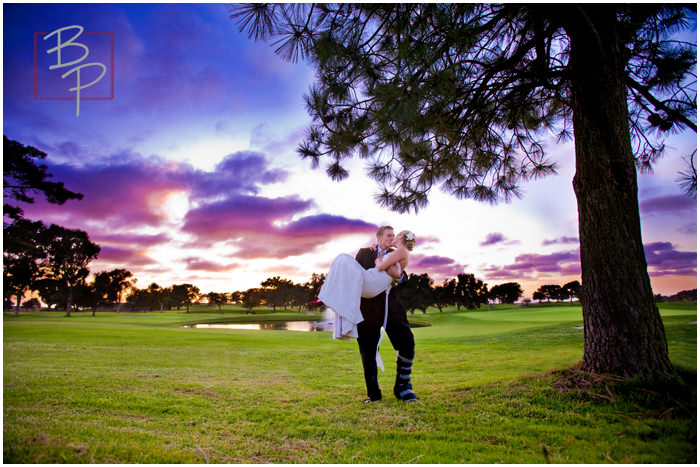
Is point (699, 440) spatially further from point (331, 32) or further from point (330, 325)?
point (331, 32)

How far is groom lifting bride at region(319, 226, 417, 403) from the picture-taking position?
11.7 ft

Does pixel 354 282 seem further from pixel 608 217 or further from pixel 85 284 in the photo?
pixel 85 284

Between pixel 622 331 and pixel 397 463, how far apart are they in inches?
111

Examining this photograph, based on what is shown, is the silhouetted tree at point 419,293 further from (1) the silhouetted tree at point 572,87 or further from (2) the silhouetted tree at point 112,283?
(2) the silhouetted tree at point 112,283

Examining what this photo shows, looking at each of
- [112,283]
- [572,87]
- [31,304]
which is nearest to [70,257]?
[112,283]

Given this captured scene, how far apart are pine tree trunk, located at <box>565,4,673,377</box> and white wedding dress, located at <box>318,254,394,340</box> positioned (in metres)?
2.24

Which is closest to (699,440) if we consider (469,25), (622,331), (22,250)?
(622,331)

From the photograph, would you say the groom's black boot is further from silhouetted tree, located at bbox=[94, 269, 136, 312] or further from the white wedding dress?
silhouetted tree, located at bbox=[94, 269, 136, 312]

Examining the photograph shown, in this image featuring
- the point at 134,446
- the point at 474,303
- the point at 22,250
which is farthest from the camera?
the point at 474,303

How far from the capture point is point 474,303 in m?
32.4

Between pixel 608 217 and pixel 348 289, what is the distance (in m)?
2.83

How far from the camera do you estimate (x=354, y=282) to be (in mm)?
3578

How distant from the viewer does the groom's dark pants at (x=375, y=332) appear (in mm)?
3762

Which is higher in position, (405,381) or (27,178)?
(27,178)
